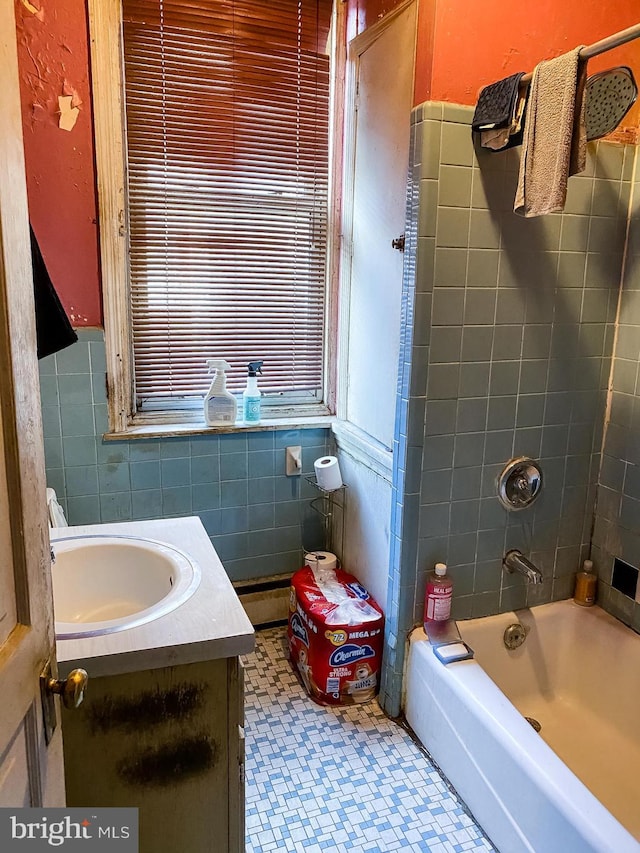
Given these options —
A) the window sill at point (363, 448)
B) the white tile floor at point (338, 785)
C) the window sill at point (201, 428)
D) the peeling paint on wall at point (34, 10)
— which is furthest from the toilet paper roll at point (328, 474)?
the peeling paint on wall at point (34, 10)

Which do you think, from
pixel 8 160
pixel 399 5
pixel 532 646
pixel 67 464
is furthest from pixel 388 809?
pixel 399 5

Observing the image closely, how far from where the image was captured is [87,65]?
1956mm

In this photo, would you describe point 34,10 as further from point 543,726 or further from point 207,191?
point 543,726

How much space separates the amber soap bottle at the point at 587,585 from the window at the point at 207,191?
4.21ft

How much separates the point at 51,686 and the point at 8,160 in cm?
66

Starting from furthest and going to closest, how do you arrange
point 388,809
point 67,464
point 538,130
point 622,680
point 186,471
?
point 186,471, point 67,464, point 622,680, point 388,809, point 538,130

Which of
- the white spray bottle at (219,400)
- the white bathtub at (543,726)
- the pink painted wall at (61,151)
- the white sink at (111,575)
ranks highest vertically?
the pink painted wall at (61,151)

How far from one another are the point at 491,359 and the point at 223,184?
3.70 ft

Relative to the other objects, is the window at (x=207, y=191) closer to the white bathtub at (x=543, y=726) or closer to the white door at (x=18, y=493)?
the white bathtub at (x=543, y=726)

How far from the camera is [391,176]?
6.57ft

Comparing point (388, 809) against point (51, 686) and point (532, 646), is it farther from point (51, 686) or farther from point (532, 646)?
point (51, 686)

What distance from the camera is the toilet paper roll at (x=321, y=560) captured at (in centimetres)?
233

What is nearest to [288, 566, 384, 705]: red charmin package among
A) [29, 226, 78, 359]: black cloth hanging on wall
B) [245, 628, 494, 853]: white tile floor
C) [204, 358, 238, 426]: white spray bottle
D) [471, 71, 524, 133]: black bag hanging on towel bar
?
[245, 628, 494, 853]: white tile floor
